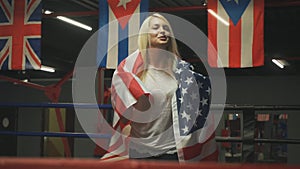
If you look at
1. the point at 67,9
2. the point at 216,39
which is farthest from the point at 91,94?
the point at 67,9

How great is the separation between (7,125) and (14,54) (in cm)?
719

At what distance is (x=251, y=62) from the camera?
4.61m

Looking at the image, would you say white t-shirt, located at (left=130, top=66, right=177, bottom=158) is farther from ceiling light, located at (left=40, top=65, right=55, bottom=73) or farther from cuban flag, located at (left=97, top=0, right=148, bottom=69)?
ceiling light, located at (left=40, top=65, right=55, bottom=73)

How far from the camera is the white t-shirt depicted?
2.54 metres

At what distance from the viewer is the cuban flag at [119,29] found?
15.8ft

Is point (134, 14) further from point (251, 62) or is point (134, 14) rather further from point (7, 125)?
point (7, 125)

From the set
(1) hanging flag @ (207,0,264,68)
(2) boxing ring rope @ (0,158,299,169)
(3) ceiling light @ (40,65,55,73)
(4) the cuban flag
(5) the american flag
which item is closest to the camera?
(2) boxing ring rope @ (0,158,299,169)

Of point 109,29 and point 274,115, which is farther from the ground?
point 109,29

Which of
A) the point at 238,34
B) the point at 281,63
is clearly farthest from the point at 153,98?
the point at 281,63

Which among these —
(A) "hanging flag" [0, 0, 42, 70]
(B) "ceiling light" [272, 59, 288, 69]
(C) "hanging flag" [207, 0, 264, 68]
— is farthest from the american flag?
(B) "ceiling light" [272, 59, 288, 69]

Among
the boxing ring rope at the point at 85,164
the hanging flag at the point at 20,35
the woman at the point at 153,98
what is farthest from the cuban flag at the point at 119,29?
the boxing ring rope at the point at 85,164

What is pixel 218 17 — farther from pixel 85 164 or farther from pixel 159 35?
pixel 85 164

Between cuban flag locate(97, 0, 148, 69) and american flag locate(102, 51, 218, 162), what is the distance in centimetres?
202

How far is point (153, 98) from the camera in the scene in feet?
8.63
